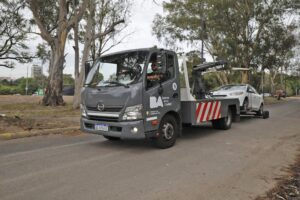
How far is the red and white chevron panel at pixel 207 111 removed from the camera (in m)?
8.69

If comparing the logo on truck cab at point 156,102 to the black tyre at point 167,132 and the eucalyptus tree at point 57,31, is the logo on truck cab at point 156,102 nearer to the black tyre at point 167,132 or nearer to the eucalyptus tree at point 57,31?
the black tyre at point 167,132

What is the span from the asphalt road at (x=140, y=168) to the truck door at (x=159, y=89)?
90cm

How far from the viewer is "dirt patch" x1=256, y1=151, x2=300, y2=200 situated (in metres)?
4.45

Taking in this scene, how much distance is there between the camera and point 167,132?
24.8ft

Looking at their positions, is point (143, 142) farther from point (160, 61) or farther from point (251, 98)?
point (251, 98)

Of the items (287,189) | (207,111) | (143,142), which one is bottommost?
(287,189)

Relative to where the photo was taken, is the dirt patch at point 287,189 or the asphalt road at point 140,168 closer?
the dirt patch at point 287,189

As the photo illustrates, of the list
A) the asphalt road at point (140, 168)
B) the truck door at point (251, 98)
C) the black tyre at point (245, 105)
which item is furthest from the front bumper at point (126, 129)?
the truck door at point (251, 98)

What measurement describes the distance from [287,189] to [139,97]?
3.42 m

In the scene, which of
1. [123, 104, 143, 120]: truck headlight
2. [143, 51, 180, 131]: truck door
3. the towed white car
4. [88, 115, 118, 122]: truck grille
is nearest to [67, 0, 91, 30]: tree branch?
the towed white car

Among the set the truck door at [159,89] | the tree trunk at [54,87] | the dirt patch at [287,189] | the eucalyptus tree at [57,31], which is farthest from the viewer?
the tree trunk at [54,87]

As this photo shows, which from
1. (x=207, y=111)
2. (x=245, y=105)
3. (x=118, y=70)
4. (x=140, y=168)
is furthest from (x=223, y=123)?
(x=140, y=168)

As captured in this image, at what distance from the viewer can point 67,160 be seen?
6.35 meters

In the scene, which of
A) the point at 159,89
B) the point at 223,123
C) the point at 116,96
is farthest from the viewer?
the point at 223,123
